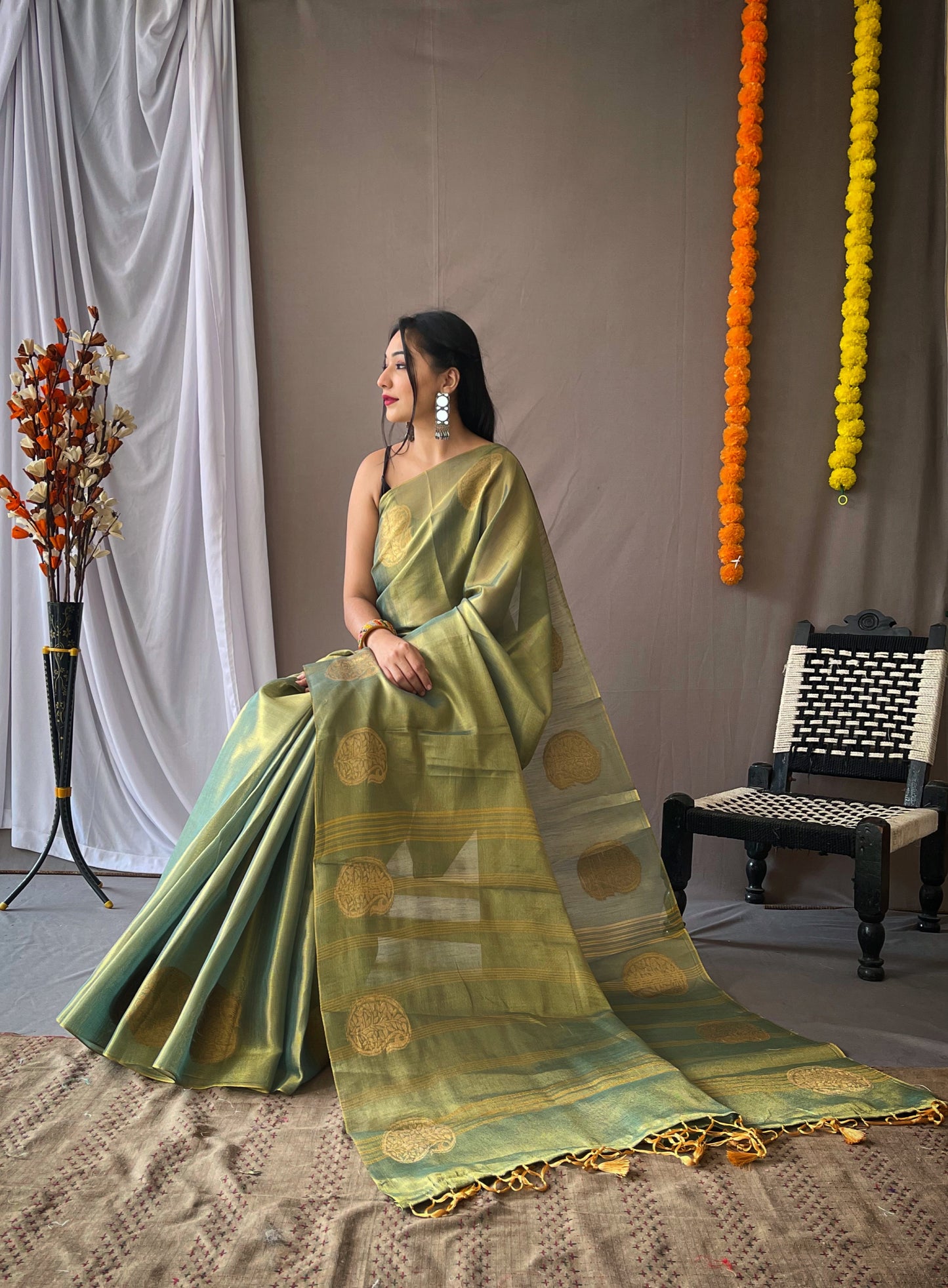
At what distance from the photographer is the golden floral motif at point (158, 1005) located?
1.82 meters

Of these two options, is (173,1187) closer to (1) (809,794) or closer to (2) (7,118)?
(1) (809,794)

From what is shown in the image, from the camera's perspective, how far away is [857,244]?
9.89ft

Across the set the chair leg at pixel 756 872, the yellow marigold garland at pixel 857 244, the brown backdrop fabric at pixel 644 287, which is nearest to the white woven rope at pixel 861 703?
the brown backdrop fabric at pixel 644 287

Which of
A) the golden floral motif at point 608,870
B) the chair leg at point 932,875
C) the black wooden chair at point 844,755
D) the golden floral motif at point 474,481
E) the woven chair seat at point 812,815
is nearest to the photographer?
the golden floral motif at point 608,870

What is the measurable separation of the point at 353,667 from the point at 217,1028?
2.44 ft

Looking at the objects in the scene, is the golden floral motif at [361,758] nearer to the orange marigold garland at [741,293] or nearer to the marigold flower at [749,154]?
the orange marigold garland at [741,293]

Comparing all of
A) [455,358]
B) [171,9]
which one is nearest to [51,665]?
[455,358]

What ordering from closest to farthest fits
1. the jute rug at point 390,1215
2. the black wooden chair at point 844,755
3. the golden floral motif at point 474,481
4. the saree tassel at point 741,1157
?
the jute rug at point 390,1215 → the saree tassel at point 741,1157 → the golden floral motif at point 474,481 → the black wooden chair at point 844,755

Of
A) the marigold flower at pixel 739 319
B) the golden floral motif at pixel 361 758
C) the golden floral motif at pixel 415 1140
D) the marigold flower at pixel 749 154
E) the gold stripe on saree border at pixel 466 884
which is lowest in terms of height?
the golden floral motif at pixel 415 1140

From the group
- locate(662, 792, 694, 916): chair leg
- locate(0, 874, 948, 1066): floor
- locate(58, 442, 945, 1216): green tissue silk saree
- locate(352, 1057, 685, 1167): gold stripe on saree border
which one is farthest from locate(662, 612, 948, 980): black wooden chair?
locate(352, 1057, 685, 1167): gold stripe on saree border

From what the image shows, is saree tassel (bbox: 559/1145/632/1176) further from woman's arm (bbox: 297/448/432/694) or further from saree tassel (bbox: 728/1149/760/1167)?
woman's arm (bbox: 297/448/432/694)

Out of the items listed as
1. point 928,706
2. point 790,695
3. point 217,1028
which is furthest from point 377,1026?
point 928,706

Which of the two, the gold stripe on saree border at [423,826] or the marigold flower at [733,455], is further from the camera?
the marigold flower at [733,455]

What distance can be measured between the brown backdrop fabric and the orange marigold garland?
5cm
